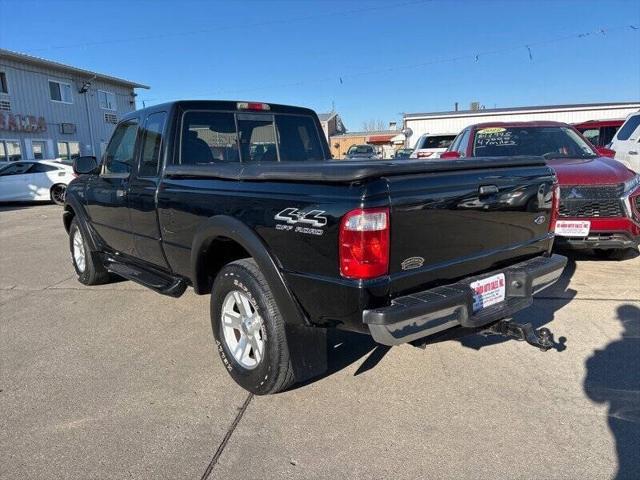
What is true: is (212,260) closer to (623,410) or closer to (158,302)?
(158,302)

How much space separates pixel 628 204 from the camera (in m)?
5.16

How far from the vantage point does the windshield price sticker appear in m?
5.13

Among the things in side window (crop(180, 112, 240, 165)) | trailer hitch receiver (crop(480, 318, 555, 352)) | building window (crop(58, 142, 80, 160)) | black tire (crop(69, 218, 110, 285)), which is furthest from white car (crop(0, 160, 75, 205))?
trailer hitch receiver (crop(480, 318, 555, 352))

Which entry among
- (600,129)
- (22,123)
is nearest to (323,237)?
(600,129)

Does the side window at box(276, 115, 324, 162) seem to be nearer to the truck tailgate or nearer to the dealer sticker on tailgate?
the truck tailgate

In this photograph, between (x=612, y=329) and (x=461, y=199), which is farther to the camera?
(x=612, y=329)

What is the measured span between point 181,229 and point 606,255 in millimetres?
5360

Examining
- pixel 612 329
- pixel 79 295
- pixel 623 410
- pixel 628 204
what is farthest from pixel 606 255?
pixel 79 295

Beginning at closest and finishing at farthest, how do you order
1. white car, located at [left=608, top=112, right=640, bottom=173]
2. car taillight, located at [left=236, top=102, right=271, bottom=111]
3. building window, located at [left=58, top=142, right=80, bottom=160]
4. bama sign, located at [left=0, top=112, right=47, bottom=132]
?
car taillight, located at [left=236, top=102, right=271, bottom=111] → white car, located at [left=608, top=112, right=640, bottom=173] → bama sign, located at [left=0, top=112, right=47, bottom=132] → building window, located at [left=58, top=142, right=80, bottom=160]

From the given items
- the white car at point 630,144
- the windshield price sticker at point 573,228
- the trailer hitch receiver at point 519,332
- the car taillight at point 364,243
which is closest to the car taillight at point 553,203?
the trailer hitch receiver at point 519,332

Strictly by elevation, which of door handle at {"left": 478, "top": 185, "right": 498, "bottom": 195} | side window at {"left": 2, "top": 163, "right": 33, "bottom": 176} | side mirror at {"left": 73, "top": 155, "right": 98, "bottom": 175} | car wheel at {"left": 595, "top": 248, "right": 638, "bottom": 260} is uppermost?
side mirror at {"left": 73, "top": 155, "right": 98, "bottom": 175}

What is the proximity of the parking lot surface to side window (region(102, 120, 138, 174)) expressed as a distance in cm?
151

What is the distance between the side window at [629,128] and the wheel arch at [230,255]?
8.65m

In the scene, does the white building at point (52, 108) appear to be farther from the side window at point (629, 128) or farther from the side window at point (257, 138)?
the side window at point (629, 128)
